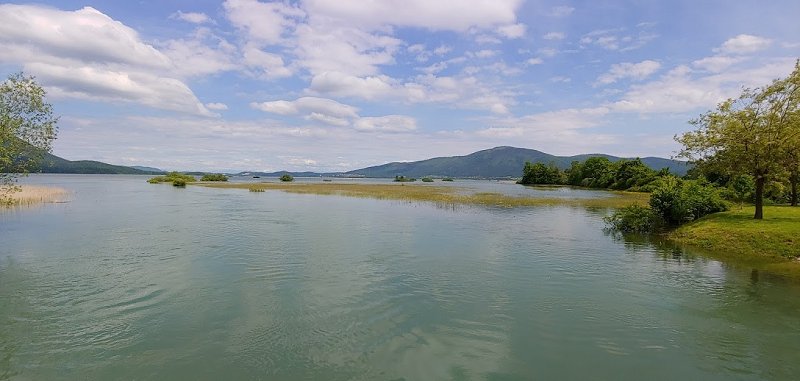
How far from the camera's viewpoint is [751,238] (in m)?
29.5

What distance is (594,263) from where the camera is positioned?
2608 cm

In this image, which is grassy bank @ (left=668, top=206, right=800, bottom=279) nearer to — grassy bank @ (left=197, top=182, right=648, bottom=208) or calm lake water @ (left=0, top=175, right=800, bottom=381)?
calm lake water @ (left=0, top=175, right=800, bottom=381)

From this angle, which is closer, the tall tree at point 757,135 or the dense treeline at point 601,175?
the tall tree at point 757,135

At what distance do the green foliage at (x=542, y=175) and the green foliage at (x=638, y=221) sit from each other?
510 ft

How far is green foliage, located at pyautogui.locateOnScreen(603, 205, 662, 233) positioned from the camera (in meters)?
38.9

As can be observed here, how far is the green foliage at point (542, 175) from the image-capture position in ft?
626

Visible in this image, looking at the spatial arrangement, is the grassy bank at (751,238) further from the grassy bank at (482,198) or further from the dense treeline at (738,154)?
the grassy bank at (482,198)

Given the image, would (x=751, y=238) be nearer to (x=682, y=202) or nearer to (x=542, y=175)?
(x=682, y=202)

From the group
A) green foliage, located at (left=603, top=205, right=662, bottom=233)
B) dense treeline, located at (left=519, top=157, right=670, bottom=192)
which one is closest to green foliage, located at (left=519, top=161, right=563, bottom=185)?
dense treeline, located at (left=519, top=157, right=670, bottom=192)

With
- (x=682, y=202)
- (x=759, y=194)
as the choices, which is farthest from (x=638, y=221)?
(x=759, y=194)

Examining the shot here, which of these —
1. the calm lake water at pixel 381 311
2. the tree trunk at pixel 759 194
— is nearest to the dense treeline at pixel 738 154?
the tree trunk at pixel 759 194

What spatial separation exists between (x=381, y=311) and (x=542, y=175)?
186m

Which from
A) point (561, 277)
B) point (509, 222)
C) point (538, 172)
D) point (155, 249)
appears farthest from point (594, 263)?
point (538, 172)

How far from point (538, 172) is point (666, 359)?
188 meters
